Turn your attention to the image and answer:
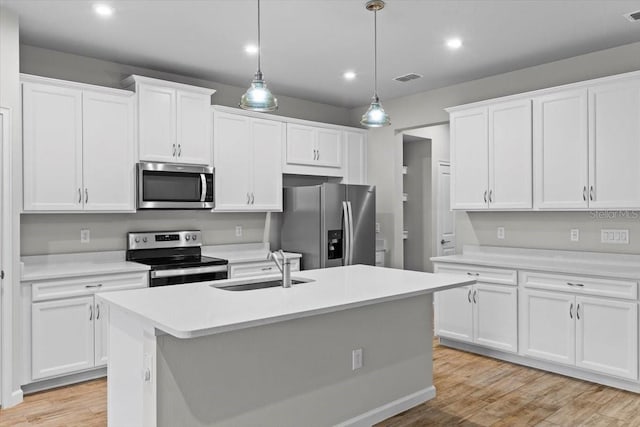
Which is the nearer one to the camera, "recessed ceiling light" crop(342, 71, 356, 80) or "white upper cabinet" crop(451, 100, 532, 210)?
"white upper cabinet" crop(451, 100, 532, 210)

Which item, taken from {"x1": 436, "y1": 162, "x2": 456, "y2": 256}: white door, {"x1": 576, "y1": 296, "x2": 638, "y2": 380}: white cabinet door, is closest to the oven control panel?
{"x1": 576, "y1": 296, "x2": 638, "y2": 380}: white cabinet door

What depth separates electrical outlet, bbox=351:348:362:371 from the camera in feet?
9.44

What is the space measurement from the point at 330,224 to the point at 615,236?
260 cm

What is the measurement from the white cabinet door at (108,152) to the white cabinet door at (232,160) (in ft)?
2.79

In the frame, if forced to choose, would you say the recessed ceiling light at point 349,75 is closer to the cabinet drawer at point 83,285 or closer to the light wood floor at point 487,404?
the cabinet drawer at point 83,285

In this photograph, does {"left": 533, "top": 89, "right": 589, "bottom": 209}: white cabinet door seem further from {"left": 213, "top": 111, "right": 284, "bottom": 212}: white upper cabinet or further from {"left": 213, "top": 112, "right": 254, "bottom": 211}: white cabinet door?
{"left": 213, "top": 112, "right": 254, "bottom": 211}: white cabinet door

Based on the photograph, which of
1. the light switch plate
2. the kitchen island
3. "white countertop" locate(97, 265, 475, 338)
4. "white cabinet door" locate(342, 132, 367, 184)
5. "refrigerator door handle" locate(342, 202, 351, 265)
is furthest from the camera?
"white cabinet door" locate(342, 132, 367, 184)

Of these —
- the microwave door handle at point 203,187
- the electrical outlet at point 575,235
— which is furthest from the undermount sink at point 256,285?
the electrical outlet at point 575,235

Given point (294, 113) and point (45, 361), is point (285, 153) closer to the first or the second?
point (294, 113)

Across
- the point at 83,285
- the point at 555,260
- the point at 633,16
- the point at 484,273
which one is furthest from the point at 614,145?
the point at 83,285

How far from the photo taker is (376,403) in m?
3.02

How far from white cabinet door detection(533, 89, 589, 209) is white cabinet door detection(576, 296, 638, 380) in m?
0.85

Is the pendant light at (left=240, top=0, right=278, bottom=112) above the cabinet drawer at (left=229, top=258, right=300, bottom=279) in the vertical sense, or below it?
above

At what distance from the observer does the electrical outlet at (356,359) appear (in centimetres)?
288
